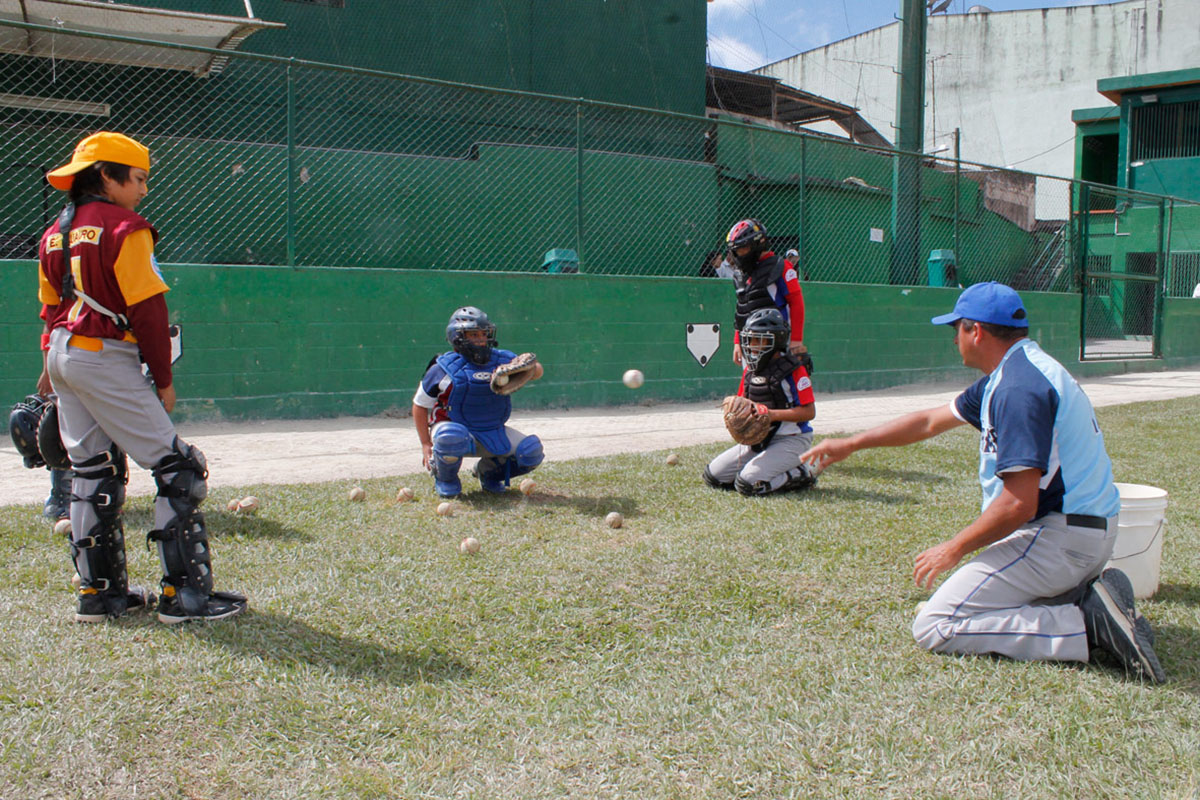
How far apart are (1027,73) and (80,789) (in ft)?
120

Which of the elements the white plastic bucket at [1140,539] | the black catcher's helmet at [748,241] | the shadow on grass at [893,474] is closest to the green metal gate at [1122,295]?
the shadow on grass at [893,474]

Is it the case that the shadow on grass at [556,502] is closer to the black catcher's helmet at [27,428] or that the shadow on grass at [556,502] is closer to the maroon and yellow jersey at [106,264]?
the black catcher's helmet at [27,428]

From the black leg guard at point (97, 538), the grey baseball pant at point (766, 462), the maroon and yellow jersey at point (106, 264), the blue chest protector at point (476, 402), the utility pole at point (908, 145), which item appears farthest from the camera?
the utility pole at point (908, 145)

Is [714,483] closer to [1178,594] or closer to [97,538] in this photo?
[1178,594]

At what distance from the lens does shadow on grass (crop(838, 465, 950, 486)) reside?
6352 millimetres

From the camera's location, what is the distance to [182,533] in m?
3.47

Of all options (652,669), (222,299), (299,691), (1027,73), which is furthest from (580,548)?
(1027,73)

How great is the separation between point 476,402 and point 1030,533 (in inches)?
135

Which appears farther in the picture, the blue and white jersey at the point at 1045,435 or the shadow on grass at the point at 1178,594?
the shadow on grass at the point at 1178,594

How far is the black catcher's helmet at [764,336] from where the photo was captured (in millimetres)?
5914

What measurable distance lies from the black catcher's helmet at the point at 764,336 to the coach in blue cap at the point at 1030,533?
102 inches

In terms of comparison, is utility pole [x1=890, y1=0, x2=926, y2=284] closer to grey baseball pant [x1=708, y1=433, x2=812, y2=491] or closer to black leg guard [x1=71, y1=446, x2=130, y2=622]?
grey baseball pant [x1=708, y1=433, x2=812, y2=491]

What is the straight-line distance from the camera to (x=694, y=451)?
764 centimetres

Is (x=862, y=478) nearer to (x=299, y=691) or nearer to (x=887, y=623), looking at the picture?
(x=887, y=623)
